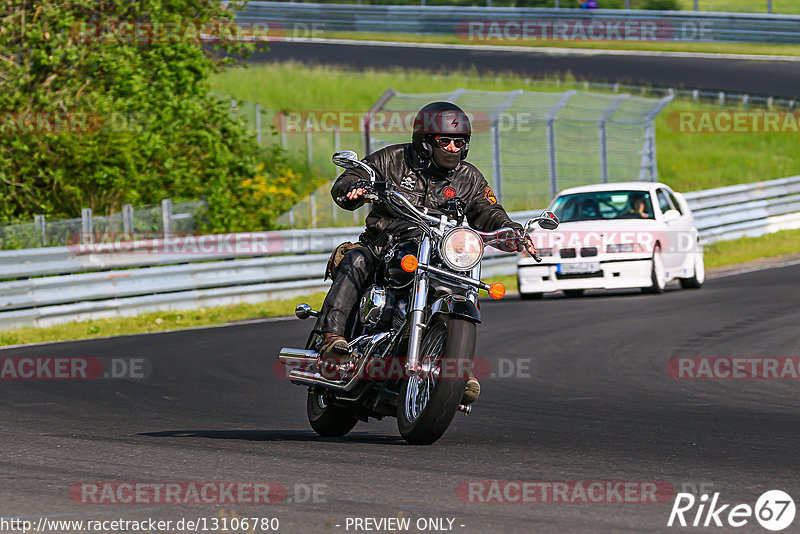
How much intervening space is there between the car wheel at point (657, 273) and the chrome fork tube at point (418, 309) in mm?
11741

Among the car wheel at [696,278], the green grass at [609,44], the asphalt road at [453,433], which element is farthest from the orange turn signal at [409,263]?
the green grass at [609,44]

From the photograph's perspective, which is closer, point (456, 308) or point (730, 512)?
point (730, 512)

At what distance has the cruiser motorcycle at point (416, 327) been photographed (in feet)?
22.3

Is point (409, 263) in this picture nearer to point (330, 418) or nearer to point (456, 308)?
point (456, 308)

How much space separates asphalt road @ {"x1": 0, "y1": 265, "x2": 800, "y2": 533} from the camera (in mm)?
5414

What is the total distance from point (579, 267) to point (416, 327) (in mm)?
11719

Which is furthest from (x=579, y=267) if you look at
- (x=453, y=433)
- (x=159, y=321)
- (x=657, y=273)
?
(x=453, y=433)

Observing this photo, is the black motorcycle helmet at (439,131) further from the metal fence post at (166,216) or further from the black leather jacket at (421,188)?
the metal fence post at (166,216)

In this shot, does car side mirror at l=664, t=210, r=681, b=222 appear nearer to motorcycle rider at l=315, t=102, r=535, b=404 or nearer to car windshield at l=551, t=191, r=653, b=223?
car windshield at l=551, t=191, r=653, b=223

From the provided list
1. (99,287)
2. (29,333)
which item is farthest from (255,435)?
(99,287)

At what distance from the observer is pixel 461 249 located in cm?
688

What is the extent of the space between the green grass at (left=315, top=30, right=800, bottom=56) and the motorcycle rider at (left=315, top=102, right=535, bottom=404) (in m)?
36.4

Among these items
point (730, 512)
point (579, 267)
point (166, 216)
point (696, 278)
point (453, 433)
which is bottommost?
point (696, 278)

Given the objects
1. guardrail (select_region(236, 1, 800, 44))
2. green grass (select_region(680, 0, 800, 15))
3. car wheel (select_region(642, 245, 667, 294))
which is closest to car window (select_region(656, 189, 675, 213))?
car wheel (select_region(642, 245, 667, 294))
